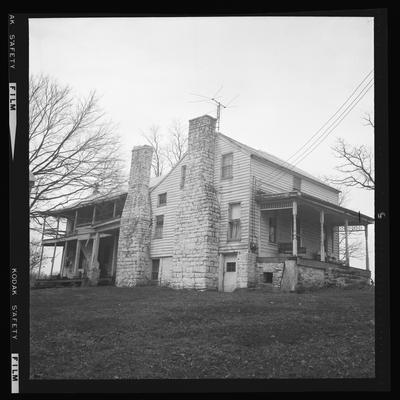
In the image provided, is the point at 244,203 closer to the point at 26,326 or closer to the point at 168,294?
the point at 168,294

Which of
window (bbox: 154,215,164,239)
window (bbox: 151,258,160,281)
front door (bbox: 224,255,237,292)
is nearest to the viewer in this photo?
front door (bbox: 224,255,237,292)

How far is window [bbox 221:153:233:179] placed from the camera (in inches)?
611

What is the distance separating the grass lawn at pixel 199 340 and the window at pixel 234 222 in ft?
15.3

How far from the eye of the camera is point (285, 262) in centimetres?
1372

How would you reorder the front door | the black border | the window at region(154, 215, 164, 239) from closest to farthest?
1. the black border
2. the front door
3. the window at region(154, 215, 164, 239)

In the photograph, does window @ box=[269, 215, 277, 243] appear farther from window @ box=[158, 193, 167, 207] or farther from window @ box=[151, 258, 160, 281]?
window @ box=[151, 258, 160, 281]

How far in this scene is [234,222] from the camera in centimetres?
1509

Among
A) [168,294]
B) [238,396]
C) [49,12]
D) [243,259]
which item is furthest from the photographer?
[243,259]

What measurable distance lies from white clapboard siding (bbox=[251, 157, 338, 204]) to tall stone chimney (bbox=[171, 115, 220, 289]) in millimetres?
1628

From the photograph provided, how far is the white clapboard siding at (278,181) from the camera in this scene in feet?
50.4

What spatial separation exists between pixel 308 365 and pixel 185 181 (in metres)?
10.1

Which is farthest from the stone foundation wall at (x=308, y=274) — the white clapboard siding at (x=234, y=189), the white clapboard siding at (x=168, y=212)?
the white clapboard siding at (x=168, y=212)

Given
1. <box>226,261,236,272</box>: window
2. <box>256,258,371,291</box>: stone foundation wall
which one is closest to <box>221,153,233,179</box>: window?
<box>226,261,236,272</box>: window

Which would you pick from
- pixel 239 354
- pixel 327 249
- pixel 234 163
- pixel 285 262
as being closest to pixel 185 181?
pixel 234 163
